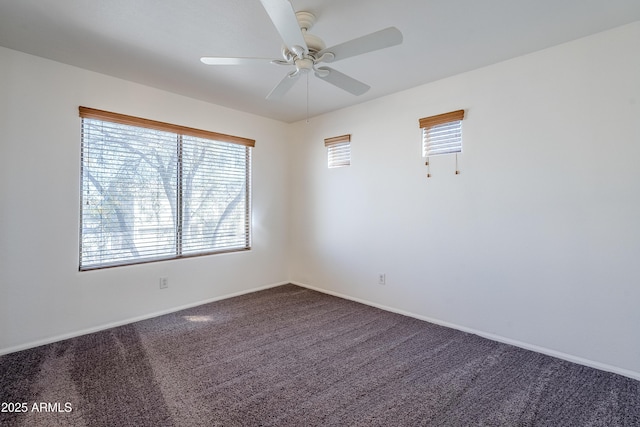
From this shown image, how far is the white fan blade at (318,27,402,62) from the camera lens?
165 centimetres

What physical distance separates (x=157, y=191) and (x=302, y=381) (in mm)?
2533

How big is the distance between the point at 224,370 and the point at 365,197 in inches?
Result: 95.2

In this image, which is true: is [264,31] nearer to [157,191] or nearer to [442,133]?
[442,133]

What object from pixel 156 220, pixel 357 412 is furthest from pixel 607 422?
pixel 156 220

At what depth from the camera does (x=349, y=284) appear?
4035 mm

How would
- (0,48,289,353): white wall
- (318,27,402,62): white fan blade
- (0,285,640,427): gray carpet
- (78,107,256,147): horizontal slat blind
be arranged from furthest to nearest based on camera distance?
1. (78,107,256,147): horizontal slat blind
2. (0,48,289,353): white wall
3. (0,285,640,427): gray carpet
4. (318,27,402,62): white fan blade

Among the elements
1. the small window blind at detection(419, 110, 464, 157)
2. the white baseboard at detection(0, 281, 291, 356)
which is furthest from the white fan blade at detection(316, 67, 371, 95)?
the white baseboard at detection(0, 281, 291, 356)

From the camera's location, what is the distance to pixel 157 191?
134 inches

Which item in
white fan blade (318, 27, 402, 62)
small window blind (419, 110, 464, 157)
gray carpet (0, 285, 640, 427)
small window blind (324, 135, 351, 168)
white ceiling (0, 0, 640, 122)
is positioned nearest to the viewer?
white fan blade (318, 27, 402, 62)

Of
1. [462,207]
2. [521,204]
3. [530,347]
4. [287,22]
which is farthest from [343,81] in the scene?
[530,347]

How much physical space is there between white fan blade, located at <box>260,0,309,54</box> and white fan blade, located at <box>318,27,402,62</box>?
0.19 metres

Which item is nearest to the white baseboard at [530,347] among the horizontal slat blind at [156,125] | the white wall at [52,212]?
the white wall at [52,212]

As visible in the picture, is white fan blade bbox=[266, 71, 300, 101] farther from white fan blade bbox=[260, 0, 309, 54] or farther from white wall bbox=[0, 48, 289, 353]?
white wall bbox=[0, 48, 289, 353]

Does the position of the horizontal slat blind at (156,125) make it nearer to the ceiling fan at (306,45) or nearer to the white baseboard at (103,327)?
the ceiling fan at (306,45)
